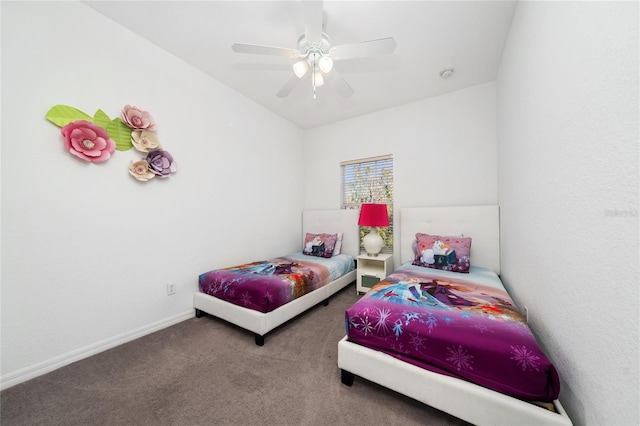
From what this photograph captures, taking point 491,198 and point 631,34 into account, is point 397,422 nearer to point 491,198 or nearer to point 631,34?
point 631,34

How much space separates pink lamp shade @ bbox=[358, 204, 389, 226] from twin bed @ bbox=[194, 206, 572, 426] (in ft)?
2.49

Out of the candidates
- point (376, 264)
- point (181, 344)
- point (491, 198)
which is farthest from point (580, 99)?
point (181, 344)

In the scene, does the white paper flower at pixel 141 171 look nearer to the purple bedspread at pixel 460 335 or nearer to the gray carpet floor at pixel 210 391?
the gray carpet floor at pixel 210 391

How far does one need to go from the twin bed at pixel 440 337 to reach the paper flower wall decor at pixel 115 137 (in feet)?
4.03

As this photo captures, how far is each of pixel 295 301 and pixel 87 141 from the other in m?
2.17

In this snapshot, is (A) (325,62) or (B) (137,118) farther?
(B) (137,118)

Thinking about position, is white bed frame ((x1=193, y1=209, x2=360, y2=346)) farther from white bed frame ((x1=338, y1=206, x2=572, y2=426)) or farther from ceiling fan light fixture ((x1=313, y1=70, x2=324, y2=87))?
ceiling fan light fixture ((x1=313, y1=70, x2=324, y2=87))

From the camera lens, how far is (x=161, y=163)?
2125mm

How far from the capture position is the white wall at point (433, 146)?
2.69 m

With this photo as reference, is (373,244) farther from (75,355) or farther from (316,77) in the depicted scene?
(75,355)

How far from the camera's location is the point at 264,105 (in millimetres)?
3291

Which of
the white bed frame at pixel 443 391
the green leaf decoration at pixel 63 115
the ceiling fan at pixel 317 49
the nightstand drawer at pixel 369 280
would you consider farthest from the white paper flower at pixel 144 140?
the nightstand drawer at pixel 369 280

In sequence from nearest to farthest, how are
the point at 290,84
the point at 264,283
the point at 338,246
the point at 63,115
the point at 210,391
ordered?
the point at 210,391
the point at 63,115
the point at 264,283
the point at 290,84
the point at 338,246

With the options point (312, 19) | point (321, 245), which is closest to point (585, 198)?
point (312, 19)
